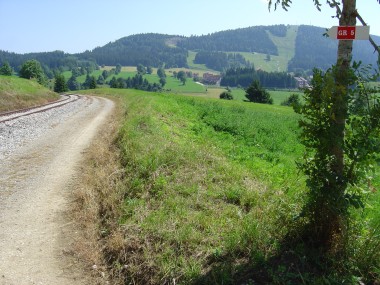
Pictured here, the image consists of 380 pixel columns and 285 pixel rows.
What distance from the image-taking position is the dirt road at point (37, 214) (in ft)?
21.0

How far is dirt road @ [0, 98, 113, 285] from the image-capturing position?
21.0 ft

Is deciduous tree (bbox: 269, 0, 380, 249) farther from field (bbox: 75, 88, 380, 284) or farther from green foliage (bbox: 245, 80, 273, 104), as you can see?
green foliage (bbox: 245, 80, 273, 104)

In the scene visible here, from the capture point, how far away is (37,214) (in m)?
8.74

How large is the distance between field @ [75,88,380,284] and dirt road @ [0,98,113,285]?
0.89 meters

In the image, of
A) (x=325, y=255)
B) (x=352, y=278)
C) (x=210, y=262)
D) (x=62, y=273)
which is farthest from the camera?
(x=62, y=273)

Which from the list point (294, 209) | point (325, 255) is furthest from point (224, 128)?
point (325, 255)

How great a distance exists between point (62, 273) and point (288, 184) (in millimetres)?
6008

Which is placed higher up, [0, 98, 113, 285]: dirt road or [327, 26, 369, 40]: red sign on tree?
[327, 26, 369, 40]: red sign on tree

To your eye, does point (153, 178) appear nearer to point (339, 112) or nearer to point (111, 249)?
point (111, 249)

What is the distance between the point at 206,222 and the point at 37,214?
4.52 metres

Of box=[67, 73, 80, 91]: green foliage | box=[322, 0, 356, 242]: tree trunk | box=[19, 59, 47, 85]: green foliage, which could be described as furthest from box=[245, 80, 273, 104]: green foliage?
box=[67, 73, 80, 91]: green foliage

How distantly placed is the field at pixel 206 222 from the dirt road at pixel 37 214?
0.89 m

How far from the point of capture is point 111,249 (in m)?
6.87

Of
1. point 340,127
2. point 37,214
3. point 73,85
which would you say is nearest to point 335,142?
point 340,127
